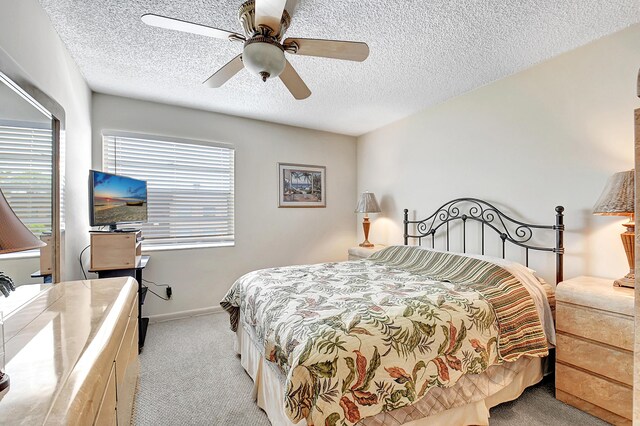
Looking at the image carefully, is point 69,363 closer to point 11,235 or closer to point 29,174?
point 11,235

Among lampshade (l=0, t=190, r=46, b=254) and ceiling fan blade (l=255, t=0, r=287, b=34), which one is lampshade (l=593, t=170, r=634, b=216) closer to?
ceiling fan blade (l=255, t=0, r=287, b=34)

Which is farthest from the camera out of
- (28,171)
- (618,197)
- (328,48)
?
(618,197)

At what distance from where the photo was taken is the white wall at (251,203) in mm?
3242

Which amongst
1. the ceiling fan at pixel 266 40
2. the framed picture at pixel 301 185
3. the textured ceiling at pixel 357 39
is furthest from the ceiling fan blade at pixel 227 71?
the framed picture at pixel 301 185

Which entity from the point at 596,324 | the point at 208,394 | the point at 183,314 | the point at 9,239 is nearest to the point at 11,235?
the point at 9,239

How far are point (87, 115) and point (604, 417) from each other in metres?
4.66

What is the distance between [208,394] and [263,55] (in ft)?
7.24

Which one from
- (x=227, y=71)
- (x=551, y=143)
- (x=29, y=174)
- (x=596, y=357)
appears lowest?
(x=596, y=357)

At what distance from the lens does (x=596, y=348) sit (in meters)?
1.70

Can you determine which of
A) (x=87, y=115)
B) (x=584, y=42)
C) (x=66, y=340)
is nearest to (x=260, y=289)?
(x=66, y=340)

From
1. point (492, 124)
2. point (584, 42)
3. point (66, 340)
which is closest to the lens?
→ point (66, 340)

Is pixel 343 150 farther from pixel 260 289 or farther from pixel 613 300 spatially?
pixel 613 300

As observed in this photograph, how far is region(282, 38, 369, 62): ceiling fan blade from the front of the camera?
156cm

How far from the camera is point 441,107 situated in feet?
10.6
